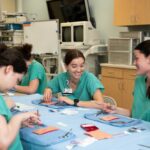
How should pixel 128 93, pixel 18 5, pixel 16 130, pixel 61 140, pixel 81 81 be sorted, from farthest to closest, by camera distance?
pixel 18 5 → pixel 128 93 → pixel 81 81 → pixel 61 140 → pixel 16 130

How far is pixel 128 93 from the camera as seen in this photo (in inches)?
176

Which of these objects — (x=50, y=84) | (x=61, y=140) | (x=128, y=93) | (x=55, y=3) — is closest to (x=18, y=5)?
(x=55, y=3)

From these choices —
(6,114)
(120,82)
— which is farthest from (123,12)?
(6,114)

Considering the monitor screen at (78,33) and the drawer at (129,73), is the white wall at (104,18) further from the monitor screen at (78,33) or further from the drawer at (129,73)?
the drawer at (129,73)

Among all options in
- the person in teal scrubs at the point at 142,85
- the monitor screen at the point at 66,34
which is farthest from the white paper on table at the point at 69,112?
the monitor screen at the point at 66,34

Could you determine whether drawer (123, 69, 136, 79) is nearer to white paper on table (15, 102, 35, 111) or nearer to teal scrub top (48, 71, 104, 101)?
teal scrub top (48, 71, 104, 101)

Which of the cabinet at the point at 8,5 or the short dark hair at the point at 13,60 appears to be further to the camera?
the cabinet at the point at 8,5

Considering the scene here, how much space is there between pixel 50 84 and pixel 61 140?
4.81 ft

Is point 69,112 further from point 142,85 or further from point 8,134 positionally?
point 8,134

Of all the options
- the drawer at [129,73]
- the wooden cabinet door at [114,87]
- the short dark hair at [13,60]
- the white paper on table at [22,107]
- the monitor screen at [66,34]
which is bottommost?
the wooden cabinet door at [114,87]

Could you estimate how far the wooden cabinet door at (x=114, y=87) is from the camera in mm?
4598

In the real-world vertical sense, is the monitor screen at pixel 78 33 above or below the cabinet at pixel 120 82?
above

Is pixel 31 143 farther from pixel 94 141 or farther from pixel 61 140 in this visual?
pixel 94 141

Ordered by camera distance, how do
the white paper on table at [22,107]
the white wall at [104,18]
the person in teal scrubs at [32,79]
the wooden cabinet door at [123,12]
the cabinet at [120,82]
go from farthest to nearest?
1. the white wall at [104,18]
2. the wooden cabinet door at [123,12]
3. the cabinet at [120,82]
4. the person in teal scrubs at [32,79]
5. the white paper on table at [22,107]
